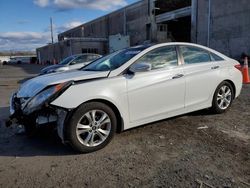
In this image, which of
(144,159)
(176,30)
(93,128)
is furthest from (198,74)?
(176,30)

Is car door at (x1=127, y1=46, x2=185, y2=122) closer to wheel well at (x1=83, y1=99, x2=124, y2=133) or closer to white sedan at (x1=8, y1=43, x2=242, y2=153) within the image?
white sedan at (x1=8, y1=43, x2=242, y2=153)

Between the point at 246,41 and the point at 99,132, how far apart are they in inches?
748

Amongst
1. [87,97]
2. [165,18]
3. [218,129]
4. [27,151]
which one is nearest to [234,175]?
[218,129]

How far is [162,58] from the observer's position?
4.84 meters

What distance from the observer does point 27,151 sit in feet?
13.5

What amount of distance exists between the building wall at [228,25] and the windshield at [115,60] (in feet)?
57.7

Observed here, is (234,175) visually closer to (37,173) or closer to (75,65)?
(37,173)

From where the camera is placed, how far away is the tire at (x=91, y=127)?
3801mm

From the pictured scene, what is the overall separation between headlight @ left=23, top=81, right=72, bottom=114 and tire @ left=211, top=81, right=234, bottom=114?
313 cm

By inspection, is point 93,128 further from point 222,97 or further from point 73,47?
point 73,47

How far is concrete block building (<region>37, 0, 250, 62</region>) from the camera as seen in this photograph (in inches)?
821

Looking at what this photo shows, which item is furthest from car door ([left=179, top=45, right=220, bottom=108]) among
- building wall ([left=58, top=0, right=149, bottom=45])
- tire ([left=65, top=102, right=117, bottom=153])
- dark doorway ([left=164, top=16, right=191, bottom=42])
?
building wall ([left=58, top=0, right=149, bottom=45])

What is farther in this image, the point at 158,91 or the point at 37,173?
the point at 158,91

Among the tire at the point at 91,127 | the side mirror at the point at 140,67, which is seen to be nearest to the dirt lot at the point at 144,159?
the tire at the point at 91,127
